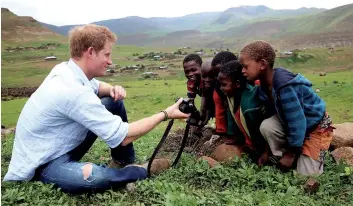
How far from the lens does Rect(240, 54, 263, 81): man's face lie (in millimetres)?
4453

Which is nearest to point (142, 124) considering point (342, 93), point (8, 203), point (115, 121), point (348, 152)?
point (115, 121)

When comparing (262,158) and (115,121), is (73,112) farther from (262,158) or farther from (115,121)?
(262,158)

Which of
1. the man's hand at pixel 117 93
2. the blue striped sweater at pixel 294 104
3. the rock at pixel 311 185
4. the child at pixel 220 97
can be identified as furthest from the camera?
the child at pixel 220 97

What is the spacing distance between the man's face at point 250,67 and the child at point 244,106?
0.73 ft

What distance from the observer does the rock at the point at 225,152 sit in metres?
4.99

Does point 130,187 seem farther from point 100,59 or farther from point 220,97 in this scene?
point 220,97

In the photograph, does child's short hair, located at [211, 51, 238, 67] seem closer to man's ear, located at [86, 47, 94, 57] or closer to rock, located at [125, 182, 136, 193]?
man's ear, located at [86, 47, 94, 57]

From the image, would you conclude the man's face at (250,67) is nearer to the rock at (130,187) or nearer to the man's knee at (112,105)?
the man's knee at (112,105)

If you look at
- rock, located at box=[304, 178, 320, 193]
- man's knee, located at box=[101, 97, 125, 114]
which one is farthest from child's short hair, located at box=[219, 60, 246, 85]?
rock, located at box=[304, 178, 320, 193]

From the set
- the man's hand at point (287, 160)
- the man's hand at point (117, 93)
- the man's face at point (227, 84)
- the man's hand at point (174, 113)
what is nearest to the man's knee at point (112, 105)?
the man's hand at point (117, 93)

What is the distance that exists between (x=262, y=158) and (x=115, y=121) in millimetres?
1886

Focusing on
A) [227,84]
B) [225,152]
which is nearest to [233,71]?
[227,84]

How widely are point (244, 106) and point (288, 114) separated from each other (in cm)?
59

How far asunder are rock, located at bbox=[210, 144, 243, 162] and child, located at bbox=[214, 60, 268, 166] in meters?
0.15
